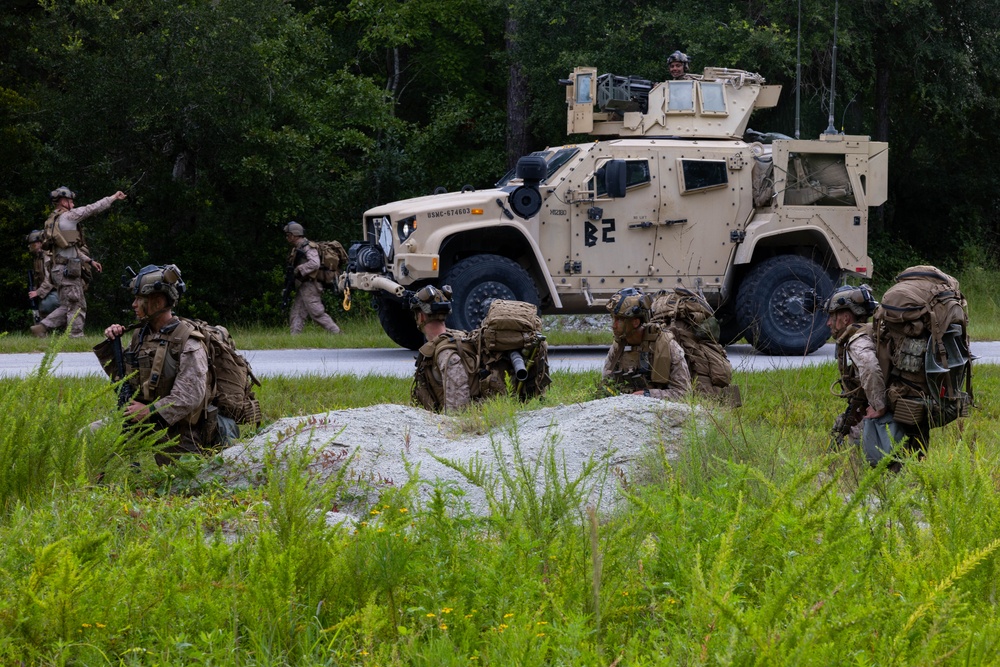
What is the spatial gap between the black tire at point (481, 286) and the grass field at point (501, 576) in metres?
6.53

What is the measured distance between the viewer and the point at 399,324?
1341cm

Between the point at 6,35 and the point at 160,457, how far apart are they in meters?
15.5

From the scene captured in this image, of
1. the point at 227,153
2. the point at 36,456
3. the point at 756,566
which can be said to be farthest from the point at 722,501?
the point at 227,153

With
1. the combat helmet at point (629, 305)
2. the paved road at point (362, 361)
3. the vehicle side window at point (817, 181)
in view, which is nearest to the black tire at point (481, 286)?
the paved road at point (362, 361)

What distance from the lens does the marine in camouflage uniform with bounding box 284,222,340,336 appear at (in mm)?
15312

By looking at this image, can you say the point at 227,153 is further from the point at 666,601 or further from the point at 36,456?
the point at 666,601

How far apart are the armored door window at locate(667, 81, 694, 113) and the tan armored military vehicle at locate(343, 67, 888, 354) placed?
0.02m

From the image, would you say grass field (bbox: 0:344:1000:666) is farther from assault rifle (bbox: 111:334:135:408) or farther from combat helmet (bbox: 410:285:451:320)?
combat helmet (bbox: 410:285:451:320)

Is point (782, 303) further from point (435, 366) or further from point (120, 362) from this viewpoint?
point (120, 362)

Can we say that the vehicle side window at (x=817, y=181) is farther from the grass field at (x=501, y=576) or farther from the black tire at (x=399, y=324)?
the grass field at (x=501, y=576)

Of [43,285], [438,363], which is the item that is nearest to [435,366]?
[438,363]

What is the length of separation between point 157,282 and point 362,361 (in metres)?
6.14

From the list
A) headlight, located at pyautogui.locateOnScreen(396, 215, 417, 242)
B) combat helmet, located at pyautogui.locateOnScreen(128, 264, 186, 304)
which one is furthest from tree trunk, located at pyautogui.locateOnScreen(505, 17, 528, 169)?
combat helmet, located at pyautogui.locateOnScreen(128, 264, 186, 304)

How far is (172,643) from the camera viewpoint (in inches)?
145
